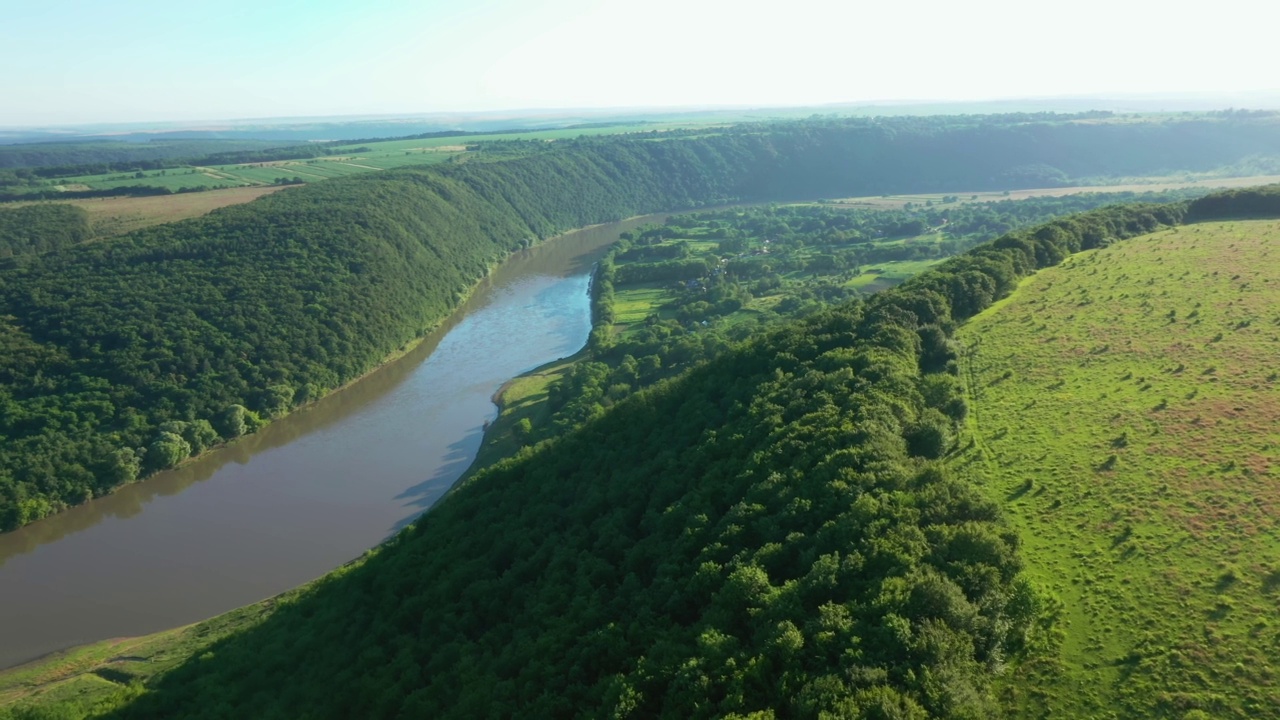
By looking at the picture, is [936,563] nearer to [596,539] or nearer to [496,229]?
[596,539]

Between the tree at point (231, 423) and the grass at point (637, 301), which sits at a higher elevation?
the grass at point (637, 301)

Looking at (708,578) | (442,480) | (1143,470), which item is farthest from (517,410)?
(1143,470)

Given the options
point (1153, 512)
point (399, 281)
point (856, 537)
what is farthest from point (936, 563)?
point (399, 281)

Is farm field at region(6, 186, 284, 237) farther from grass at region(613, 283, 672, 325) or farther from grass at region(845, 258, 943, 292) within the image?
grass at region(845, 258, 943, 292)

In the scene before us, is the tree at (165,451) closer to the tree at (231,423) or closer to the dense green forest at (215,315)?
the dense green forest at (215,315)

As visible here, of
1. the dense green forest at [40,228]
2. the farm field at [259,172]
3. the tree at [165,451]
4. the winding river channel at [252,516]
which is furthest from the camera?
the farm field at [259,172]

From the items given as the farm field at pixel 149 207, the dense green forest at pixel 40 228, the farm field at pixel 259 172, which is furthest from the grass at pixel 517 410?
the farm field at pixel 259 172

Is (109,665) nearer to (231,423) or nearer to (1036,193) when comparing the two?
(231,423)

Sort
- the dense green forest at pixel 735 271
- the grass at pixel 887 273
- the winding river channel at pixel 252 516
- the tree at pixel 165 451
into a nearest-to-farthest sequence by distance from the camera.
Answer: the winding river channel at pixel 252 516, the tree at pixel 165 451, the dense green forest at pixel 735 271, the grass at pixel 887 273
